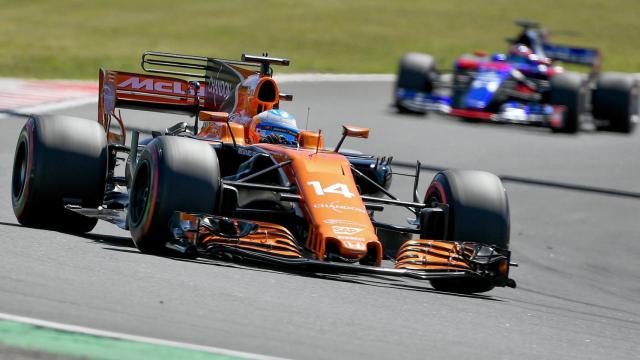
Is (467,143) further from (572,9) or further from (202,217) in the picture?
(572,9)

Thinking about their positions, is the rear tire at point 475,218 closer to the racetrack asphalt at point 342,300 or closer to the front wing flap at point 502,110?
the racetrack asphalt at point 342,300

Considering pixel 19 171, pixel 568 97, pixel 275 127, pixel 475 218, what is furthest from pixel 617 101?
pixel 19 171

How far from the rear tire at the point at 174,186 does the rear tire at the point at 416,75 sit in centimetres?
1456

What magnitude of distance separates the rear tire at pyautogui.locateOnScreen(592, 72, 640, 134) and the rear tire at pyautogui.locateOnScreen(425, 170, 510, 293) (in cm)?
1412

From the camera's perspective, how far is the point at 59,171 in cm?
960

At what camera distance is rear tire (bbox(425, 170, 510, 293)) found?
29.8 feet

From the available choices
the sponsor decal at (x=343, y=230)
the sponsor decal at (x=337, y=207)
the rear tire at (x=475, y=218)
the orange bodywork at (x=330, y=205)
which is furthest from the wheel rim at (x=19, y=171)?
the rear tire at (x=475, y=218)

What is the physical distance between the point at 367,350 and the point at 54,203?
163 inches

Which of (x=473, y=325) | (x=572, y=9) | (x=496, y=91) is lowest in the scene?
(x=473, y=325)

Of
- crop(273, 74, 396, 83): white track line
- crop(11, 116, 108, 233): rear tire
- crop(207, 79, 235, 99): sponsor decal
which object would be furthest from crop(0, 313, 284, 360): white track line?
crop(273, 74, 396, 83): white track line

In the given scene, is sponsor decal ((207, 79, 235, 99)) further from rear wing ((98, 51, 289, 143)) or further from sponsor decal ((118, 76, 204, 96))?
sponsor decal ((118, 76, 204, 96))

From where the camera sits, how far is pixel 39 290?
659cm

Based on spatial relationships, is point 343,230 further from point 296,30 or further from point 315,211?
point 296,30

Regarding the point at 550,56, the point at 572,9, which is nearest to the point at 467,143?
the point at 550,56
